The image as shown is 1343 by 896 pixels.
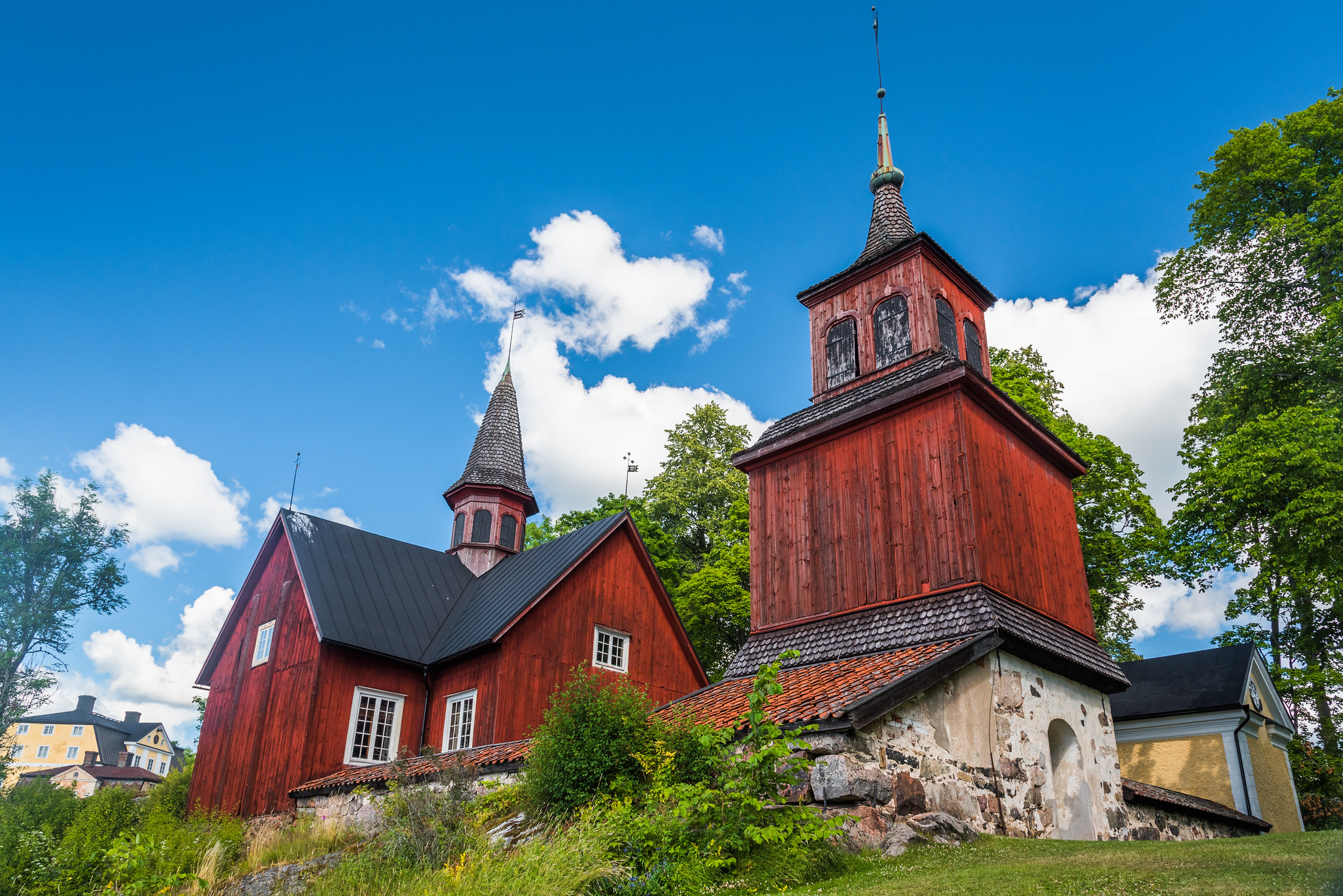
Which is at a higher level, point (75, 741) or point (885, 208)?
point (885, 208)

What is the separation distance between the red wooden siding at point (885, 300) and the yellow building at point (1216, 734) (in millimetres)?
10015

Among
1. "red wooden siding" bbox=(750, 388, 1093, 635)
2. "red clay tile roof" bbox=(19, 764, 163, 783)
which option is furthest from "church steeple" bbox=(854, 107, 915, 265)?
"red clay tile roof" bbox=(19, 764, 163, 783)

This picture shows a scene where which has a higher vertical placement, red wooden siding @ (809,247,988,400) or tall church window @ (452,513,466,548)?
red wooden siding @ (809,247,988,400)

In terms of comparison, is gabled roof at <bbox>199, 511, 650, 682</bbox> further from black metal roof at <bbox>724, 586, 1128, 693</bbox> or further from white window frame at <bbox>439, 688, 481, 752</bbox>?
black metal roof at <bbox>724, 586, 1128, 693</bbox>

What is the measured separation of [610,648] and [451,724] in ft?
13.2

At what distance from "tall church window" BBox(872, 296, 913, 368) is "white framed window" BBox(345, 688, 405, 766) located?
13480 millimetres

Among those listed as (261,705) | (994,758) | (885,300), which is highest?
(885,300)

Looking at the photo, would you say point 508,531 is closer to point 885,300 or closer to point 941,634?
point 885,300

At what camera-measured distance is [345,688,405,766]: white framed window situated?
1988 centimetres

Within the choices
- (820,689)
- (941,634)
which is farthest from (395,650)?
(941,634)

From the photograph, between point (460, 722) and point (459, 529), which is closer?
point (460, 722)

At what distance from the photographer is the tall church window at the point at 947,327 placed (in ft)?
56.4

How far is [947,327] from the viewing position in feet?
57.4

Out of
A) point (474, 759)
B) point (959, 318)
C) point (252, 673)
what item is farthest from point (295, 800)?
point (959, 318)
